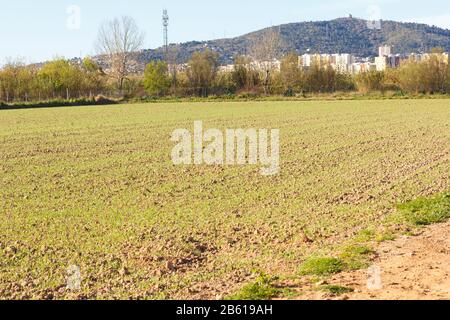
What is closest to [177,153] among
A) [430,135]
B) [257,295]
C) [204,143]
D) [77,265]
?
[204,143]

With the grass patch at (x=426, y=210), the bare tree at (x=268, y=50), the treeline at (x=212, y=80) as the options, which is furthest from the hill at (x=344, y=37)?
the grass patch at (x=426, y=210)

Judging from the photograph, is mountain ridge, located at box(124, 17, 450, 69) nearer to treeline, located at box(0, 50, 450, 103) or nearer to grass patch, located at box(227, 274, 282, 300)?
treeline, located at box(0, 50, 450, 103)

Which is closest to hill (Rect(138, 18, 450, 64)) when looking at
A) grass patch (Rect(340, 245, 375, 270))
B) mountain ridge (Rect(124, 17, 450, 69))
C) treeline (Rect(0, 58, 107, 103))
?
mountain ridge (Rect(124, 17, 450, 69))

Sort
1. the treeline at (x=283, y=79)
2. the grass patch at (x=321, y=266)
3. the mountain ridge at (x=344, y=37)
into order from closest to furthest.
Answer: the grass patch at (x=321, y=266)
the treeline at (x=283, y=79)
the mountain ridge at (x=344, y=37)

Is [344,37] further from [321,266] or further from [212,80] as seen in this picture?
[321,266]

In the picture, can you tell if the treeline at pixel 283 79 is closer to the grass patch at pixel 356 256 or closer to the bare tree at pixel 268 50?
the bare tree at pixel 268 50

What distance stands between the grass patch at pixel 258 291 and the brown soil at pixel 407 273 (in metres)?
0.37

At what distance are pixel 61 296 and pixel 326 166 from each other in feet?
38.7

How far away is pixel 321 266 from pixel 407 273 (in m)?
1.06

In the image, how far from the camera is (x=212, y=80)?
8388 centimetres

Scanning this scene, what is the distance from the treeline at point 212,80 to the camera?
76.8 m

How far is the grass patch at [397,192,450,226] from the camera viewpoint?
36.3 feet

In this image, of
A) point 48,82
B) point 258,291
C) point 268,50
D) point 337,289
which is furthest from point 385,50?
point 258,291
